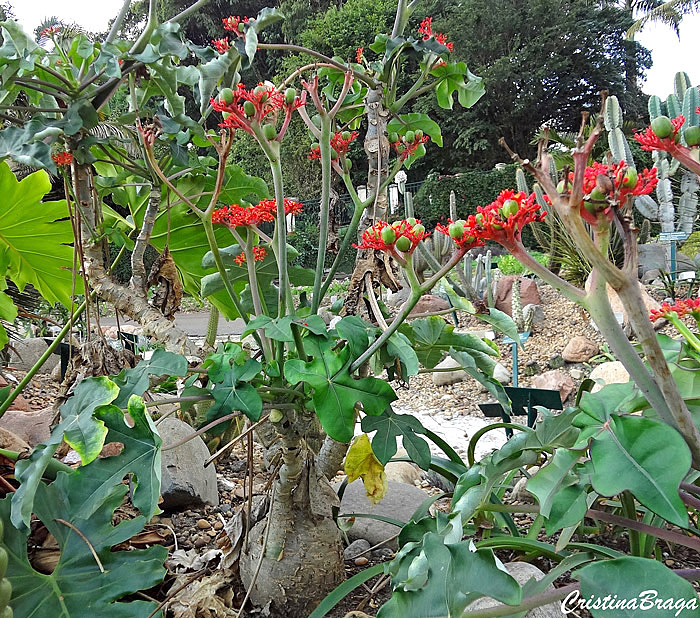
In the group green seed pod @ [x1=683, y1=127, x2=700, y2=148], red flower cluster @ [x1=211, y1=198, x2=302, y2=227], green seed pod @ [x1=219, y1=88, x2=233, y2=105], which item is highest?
green seed pod @ [x1=219, y1=88, x2=233, y2=105]

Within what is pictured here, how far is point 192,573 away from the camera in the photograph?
99 centimetres

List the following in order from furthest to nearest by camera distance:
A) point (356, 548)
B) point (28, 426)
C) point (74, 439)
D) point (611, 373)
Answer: point (611, 373), point (28, 426), point (356, 548), point (74, 439)

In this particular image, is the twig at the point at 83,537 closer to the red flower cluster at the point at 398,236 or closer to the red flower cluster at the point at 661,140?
the red flower cluster at the point at 398,236

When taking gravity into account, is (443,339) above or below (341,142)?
below

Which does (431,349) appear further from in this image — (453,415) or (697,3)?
(697,3)

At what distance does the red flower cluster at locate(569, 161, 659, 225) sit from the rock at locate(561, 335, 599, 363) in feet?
10.8

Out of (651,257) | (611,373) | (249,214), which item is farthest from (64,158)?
(651,257)

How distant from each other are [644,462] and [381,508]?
2.77 feet

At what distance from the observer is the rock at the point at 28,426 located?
1537 mm

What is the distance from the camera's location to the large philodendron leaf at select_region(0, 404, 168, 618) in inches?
28.1

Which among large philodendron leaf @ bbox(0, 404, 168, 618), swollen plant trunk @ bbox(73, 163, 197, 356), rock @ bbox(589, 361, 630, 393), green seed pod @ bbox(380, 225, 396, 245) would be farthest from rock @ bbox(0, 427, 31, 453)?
rock @ bbox(589, 361, 630, 393)

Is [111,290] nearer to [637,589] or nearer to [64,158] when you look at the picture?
[64,158]

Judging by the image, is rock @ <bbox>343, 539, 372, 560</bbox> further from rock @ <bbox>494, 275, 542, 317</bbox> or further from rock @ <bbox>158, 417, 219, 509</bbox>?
rock @ <bbox>494, 275, 542, 317</bbox>

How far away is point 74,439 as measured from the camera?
0.68 m
